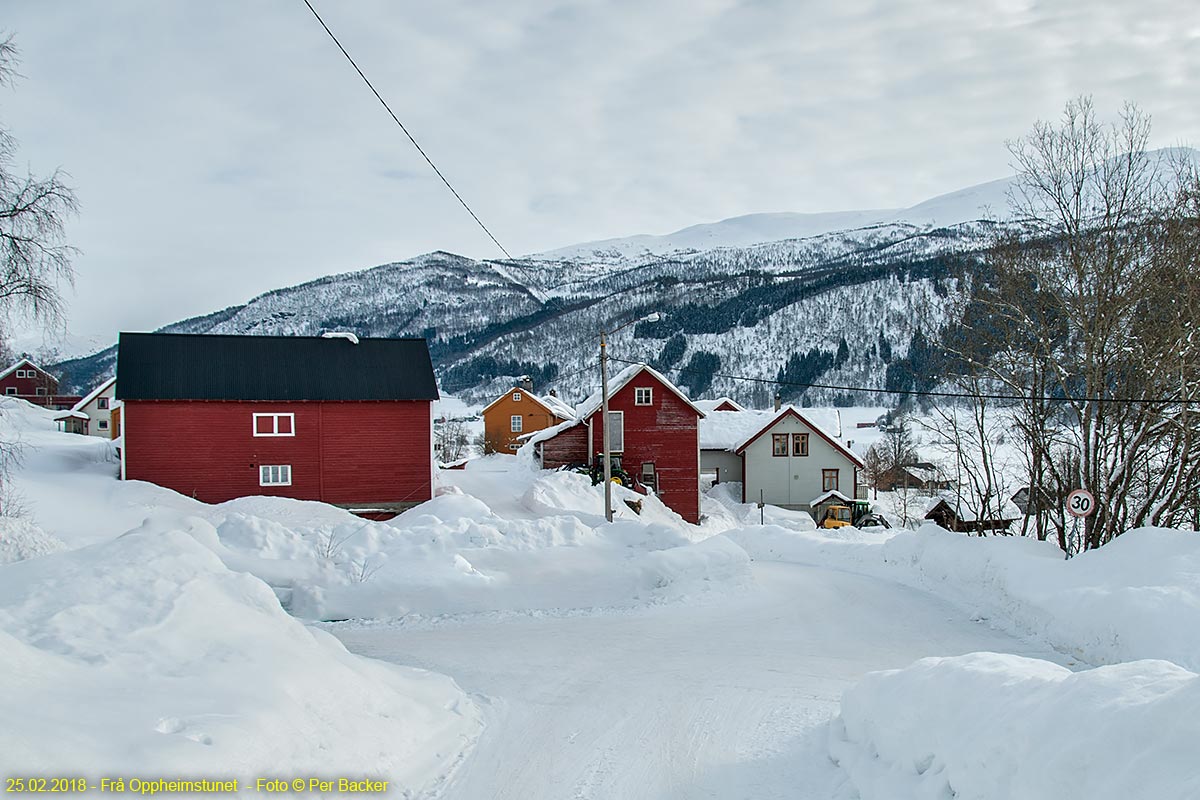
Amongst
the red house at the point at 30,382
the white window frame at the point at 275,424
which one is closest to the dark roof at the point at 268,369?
the white window frame at the point at 275,424

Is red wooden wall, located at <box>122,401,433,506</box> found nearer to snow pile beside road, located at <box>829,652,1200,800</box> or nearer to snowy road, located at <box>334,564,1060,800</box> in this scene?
snowy road, located at <box>334,564,1060,800</box>

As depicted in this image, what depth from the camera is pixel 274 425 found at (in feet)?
107

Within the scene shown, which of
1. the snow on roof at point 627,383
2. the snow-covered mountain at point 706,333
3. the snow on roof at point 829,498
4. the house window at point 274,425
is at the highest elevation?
the snow-covered mountain at point 706,333

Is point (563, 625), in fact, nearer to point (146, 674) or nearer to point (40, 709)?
point (146, 674)

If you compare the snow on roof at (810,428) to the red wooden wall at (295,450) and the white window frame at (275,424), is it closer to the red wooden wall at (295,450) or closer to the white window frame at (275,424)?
the red wooden wall at (295,450)

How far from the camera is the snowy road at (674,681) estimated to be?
692 centimetres

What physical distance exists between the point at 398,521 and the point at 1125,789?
19.4m

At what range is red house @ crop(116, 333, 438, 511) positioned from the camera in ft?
104

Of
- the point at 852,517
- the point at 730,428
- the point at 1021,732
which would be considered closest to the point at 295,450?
the point at 1021,732

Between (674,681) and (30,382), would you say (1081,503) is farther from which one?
(30,382)

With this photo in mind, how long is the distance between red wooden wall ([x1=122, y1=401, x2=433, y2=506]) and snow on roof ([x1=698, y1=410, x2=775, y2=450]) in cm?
2547

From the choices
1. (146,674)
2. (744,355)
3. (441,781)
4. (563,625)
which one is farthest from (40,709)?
(744,355)

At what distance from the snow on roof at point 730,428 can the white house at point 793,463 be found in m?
0.91

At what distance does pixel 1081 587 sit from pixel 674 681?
7328 millimetres
